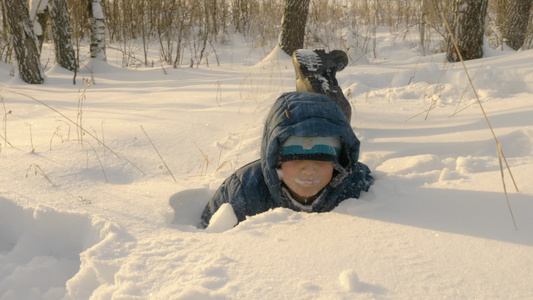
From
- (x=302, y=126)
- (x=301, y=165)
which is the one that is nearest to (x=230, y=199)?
(x=301, y=165)

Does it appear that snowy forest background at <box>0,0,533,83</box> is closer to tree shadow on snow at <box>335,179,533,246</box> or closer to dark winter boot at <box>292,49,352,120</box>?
dark winter boot at <box>292,49,352,120</box>

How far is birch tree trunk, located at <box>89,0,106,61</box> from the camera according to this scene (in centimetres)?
678

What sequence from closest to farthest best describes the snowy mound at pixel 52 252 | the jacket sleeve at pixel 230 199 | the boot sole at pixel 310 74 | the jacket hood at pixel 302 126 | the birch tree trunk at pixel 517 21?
the snowy mound at pixel 52 252 < the jacket hood at pixel 302 126 < the jacket sleeve at pixel 230 199 < the boot sole at pixel 310 74 < the birch tree trunk at pixel 517 21

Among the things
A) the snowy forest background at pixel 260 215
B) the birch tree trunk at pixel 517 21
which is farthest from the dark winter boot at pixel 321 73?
the birch tree trunk at pixel 517 21

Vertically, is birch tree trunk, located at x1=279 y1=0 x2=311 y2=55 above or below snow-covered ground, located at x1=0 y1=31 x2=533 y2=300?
above

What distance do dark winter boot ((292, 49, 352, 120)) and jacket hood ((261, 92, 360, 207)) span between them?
0.73 metres

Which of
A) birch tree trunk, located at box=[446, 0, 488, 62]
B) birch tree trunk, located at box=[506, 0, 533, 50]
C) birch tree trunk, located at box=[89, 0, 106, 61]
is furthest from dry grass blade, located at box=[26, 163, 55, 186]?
birch tree trunk, located at box=[506, 0, 533, 50]

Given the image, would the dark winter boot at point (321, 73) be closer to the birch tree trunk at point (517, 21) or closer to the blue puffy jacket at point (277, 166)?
the blue puffy jacket at point (277, 166)

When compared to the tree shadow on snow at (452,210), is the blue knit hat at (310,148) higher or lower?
higher

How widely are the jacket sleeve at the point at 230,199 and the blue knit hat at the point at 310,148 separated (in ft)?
1.03

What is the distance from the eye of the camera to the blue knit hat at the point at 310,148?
1.80 meters

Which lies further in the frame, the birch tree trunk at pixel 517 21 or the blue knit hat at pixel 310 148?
the birch tree trunk at pixel 517 21

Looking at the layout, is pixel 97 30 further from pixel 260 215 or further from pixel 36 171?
pixel 260 215

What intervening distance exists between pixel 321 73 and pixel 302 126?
3.43ft
